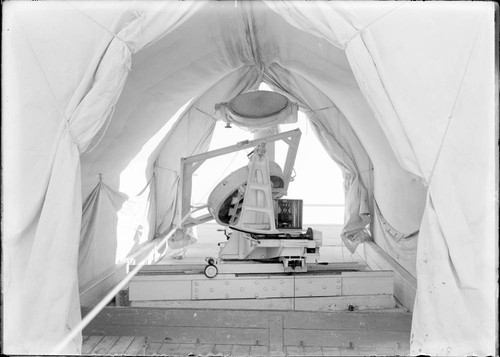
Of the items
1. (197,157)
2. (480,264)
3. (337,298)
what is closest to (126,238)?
(197,157)

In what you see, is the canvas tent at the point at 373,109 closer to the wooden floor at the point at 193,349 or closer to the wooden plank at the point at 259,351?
the wooden floor at the point at 193,349

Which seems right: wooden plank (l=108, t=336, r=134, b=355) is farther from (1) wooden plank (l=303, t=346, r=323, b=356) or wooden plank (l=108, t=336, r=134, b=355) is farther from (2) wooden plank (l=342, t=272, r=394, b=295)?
(2) wooden plank (l=342, t=272, r=394, b=295)

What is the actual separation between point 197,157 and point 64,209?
7.57ft

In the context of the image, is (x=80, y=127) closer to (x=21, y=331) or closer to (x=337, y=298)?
(x=21, y=331)

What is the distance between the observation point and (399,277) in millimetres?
4895

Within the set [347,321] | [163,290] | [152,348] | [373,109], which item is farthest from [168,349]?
[373,109]

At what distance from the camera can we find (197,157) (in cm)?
492

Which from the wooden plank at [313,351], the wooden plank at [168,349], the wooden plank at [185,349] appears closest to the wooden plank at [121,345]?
the wooden plank at [168,349]

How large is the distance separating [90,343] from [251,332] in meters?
1.38

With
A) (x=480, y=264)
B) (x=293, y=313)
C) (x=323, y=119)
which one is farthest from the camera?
(x=323, y=119)

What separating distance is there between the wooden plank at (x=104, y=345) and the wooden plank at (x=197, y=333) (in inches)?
4.0

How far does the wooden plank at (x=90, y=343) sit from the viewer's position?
11.5 feet

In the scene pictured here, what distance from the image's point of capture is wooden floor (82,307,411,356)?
3436 mm

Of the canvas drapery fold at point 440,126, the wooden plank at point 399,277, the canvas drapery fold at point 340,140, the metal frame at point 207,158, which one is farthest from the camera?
the canvas drapery fold at point 340,140
